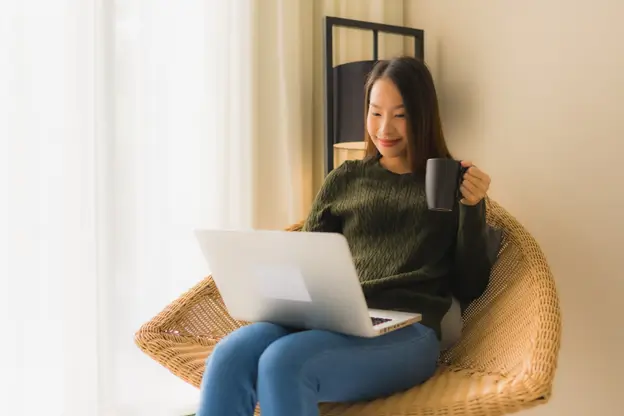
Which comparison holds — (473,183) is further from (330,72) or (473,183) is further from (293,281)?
(330,72)

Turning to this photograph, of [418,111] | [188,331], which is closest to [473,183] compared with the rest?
[418,111]

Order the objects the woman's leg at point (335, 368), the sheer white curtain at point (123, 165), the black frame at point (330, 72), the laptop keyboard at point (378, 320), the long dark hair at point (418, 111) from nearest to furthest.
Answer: the woman's leg at point (335, 368)
the laptop keyboard at point (378, 320)
the long dark hair at point (418, 111)
the sheer white curtain at point (123, 165)
the black frame at point (330, 72)

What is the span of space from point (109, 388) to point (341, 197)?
2.53 feet

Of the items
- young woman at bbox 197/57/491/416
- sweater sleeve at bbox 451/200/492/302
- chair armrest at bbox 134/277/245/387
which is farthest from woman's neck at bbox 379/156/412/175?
chair armrest at bbox 134/277/245/387

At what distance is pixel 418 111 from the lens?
1.37 meters

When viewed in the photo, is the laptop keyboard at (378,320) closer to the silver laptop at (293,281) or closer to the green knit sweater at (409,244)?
the silver laptop at (293,281)

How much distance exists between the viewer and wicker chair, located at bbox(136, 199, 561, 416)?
100 cm

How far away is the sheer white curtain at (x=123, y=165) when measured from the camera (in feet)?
5.02

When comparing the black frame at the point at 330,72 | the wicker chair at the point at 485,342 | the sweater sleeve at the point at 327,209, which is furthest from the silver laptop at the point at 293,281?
the black frame at the point at 330,72

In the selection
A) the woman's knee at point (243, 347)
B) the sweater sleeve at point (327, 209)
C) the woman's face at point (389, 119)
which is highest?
the woman's face at point (389, 119)

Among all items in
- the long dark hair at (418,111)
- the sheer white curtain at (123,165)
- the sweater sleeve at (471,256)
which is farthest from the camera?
the sheer white curtain at (123,165)

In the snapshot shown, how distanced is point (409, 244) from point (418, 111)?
29 cm

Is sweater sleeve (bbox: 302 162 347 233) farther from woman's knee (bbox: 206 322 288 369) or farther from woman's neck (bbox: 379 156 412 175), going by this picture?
woman's knee (bbox: 206 322 288 369)

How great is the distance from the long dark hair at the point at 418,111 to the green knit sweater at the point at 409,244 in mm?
58
